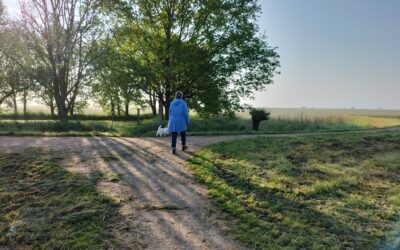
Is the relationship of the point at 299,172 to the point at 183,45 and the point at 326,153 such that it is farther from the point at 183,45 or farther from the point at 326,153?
the point at 183,45

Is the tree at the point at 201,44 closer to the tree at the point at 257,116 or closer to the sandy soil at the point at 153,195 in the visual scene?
the tree at the point at 257,116

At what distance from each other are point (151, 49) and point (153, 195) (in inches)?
717

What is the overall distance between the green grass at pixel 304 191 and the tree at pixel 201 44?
1242cm

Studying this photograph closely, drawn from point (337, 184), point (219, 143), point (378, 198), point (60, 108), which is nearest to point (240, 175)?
point (337, 184)

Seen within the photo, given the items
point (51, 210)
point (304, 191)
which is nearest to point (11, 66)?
point (51, 210)

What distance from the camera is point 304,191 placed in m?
6.39

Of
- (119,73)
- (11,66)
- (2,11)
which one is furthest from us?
(11,66)

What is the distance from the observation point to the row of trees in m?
21.7

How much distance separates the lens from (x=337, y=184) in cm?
693

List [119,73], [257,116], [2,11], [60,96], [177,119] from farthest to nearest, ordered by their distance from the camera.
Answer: [2,11], [60,96], [119,73], [257,116], [177,119]

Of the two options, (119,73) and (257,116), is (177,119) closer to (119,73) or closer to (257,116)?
(257,116)

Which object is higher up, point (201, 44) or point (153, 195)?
point (201, 44)

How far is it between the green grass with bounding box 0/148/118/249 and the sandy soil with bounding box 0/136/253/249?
31 cm

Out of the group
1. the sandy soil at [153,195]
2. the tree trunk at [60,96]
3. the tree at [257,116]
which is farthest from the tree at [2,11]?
the tree at [257,116]
